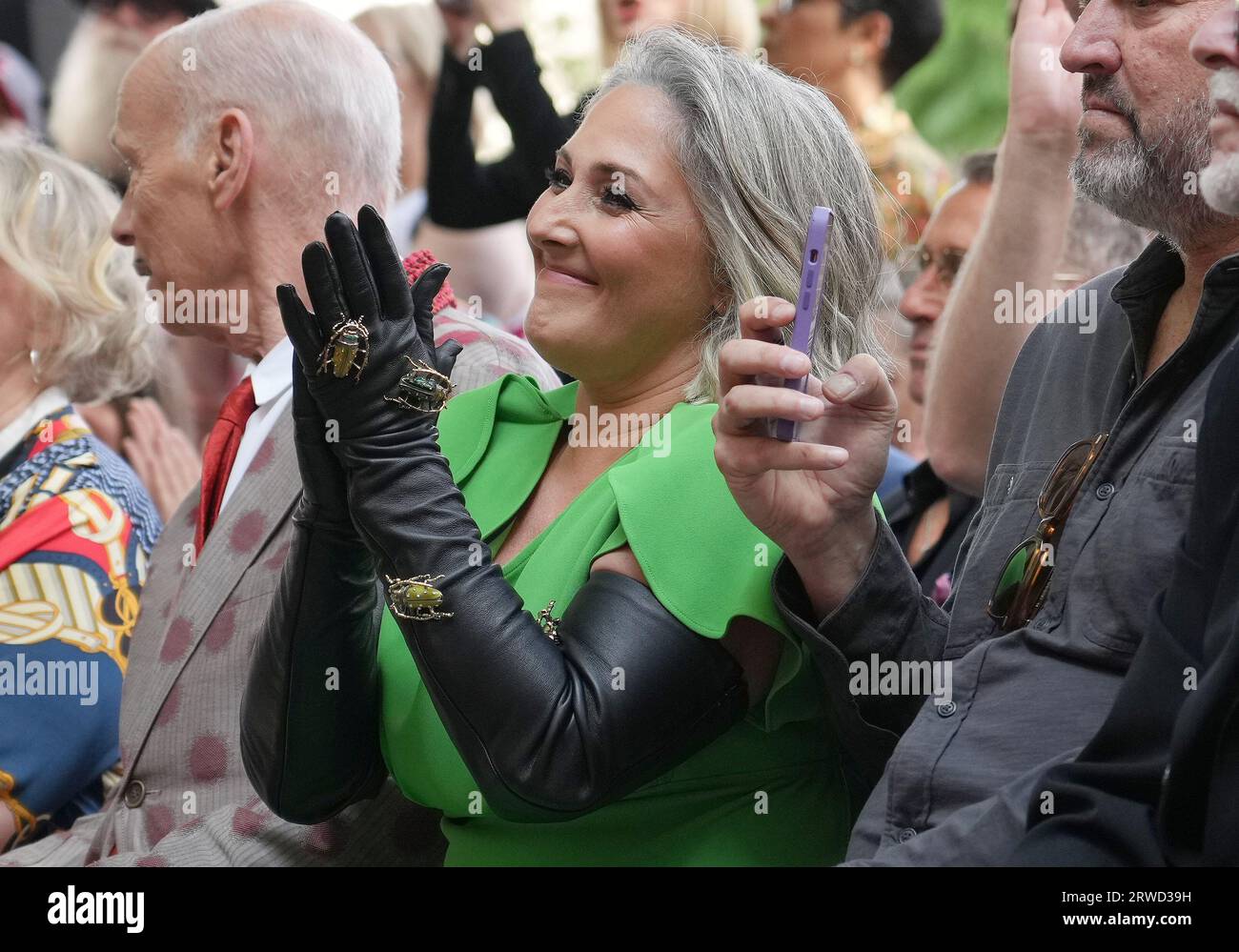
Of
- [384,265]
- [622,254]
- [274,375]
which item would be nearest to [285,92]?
[274,375]

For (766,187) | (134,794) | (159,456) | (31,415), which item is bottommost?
(134,794)

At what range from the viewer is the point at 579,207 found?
2.08m

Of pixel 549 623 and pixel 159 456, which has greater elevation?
pixel 549 623

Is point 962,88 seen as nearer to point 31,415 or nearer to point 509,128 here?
point 509,128

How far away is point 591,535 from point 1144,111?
78 centimetres

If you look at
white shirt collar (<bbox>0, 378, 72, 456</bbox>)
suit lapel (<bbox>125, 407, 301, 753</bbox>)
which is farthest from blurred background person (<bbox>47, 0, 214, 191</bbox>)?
suit lapel (<bbox>125, 407, 301, 753</bbox>)

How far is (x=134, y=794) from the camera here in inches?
100

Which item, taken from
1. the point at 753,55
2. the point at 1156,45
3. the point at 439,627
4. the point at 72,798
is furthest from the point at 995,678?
the point at 72,798

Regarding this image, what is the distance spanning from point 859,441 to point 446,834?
0.71 m

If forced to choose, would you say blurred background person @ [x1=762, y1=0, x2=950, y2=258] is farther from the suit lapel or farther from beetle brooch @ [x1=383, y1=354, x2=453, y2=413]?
beetle brooch @ [x1=383, y1=354, x2=453, y2=413]

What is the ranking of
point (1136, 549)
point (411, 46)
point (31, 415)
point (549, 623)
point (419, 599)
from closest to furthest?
1. point (1136, 549)
2. point (419, 599)
3. point (549, 623)
4. point (31, 415)
5. point (411, 46)

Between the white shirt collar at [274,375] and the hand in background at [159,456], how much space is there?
3.91ft

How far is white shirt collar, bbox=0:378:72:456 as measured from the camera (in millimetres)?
3250

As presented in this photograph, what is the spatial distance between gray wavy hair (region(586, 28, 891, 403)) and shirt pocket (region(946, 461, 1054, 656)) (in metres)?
0.28
